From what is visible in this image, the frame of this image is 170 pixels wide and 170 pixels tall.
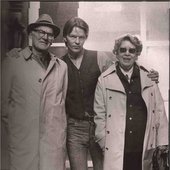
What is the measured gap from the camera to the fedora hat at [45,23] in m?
1.07

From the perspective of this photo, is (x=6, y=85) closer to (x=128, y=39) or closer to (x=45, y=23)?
(x=45, y=23)

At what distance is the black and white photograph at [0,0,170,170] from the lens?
1.05 m

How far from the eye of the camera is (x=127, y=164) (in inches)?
41.7

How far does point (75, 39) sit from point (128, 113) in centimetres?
33

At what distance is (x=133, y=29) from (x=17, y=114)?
53cm

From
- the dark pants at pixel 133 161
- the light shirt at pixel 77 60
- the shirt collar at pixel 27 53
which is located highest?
the shirt collar at pixel 27 53

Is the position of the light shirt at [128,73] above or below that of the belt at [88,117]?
above

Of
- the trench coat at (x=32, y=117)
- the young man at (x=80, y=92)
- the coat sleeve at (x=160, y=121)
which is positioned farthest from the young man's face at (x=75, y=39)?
the coat sleeve at (x=160, y=121)

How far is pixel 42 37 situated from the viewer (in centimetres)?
107

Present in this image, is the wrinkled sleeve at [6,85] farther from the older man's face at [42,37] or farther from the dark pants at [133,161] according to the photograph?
the dark pants at [133,161]

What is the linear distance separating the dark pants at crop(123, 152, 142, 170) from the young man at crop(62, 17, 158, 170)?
0.31ft

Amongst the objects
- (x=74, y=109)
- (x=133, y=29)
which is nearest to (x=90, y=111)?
(x=74, y=109)

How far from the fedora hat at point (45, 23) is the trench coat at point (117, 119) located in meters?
0.24

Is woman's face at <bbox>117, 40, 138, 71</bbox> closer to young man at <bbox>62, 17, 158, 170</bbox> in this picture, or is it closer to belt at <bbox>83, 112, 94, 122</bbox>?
young man at <bbox>62, 17, 158, 170</bbox>
